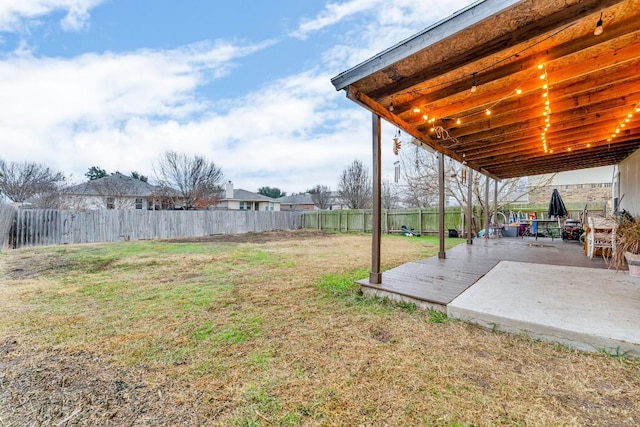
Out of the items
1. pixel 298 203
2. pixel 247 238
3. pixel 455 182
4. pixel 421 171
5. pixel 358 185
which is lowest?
pixel 247 238

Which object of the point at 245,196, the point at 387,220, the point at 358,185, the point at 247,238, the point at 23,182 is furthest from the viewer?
the point at 245,196

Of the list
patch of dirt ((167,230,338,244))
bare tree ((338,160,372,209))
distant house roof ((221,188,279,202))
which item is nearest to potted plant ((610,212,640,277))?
patch of dirt ((167,230,338,244))

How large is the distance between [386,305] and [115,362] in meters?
2.49

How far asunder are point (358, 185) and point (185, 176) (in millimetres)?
12459

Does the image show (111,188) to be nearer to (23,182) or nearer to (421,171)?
(23,182)

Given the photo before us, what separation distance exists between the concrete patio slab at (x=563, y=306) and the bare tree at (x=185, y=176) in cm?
1754

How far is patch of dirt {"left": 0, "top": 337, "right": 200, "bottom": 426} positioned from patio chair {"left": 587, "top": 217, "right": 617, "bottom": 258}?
6228 millimetres

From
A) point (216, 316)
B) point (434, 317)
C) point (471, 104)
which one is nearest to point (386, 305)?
point (434, 317)

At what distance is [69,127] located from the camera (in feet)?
43.5

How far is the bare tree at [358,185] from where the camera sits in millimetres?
21812

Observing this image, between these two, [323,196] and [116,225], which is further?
[323,196]

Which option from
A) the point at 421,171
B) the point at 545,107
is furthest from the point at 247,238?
the point at 545,107

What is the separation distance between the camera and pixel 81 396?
164cm

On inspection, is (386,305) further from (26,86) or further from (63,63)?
(26,86)
